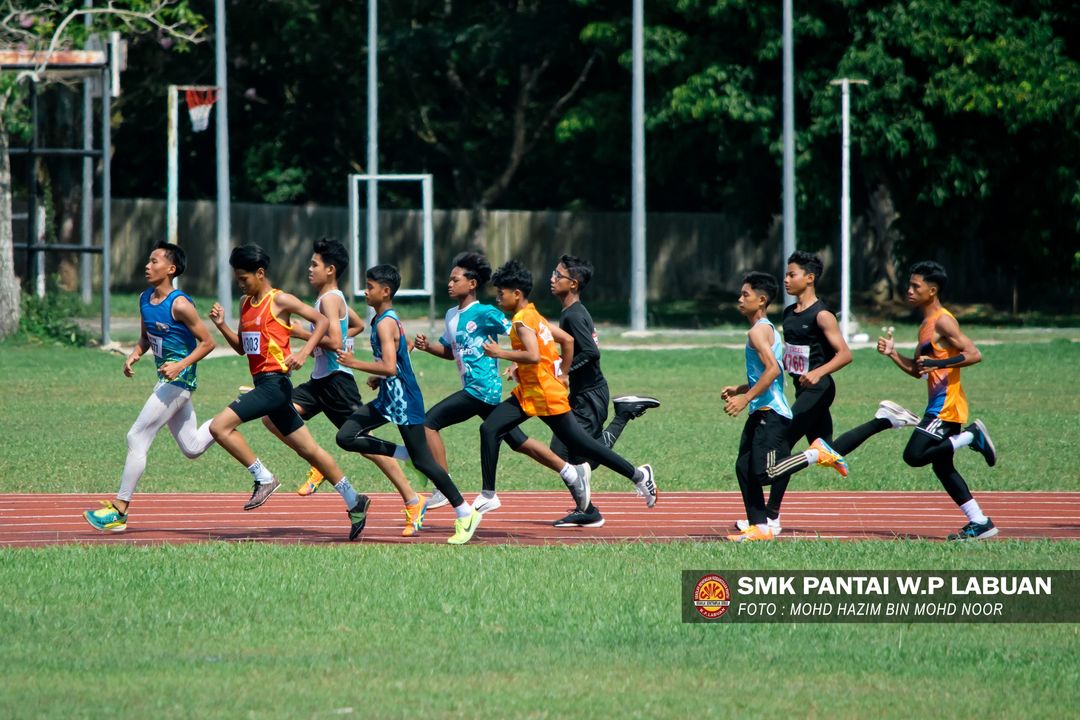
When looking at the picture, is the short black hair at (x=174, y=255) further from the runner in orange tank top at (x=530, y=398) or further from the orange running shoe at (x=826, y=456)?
the orange running shoe at (x=826, y=456)

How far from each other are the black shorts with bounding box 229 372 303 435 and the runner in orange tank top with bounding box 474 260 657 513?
122cm

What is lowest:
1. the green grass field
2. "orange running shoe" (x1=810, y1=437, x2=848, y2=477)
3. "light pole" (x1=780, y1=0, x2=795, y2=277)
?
the green grass field

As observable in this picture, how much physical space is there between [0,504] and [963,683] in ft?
25.8

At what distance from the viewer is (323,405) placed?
11992 millimetres

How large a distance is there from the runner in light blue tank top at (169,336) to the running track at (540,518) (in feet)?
3.49

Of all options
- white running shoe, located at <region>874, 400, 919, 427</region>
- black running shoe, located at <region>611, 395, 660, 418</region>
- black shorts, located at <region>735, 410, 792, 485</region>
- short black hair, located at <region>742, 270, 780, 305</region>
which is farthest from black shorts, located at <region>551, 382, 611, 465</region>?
white running shoe, located at <region>874, 400, 919, 427</region>

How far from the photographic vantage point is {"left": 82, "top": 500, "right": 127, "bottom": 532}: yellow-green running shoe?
10773 mm

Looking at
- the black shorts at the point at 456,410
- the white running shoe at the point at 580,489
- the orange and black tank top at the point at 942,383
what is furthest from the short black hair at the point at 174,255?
the orange and black tank top at the point at 942,383

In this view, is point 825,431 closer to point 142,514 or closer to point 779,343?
point 779,343

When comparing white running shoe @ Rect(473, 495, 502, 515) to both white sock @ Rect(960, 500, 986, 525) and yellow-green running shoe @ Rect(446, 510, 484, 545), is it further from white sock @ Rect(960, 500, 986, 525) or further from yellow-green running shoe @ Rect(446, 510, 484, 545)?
white sock @ Rect(960, 500, 986, 525)

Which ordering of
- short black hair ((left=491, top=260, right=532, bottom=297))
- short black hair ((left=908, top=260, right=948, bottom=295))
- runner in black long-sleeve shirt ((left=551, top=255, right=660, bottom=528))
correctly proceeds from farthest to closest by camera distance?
runner in black long-sleeve shirt ((left=551, top=255, right=660, bottom=528))
short black hair ((left=491, top=260, right=532, bottom=297))
short black hair ((left=908, top=260, right=948, bottom=295))

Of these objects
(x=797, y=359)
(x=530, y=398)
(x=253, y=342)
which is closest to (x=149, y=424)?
(x=253, y=342)

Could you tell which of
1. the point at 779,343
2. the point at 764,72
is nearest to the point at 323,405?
the point at 779,343

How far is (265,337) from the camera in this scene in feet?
34.7
